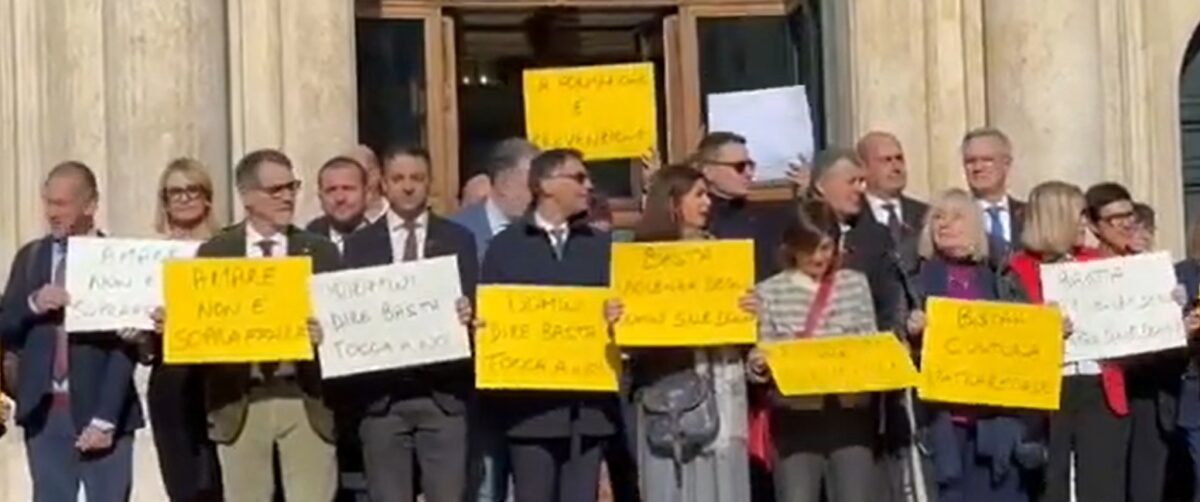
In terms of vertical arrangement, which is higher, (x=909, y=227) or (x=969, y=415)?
(x=909, y=227)

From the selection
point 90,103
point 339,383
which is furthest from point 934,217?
point 90,103

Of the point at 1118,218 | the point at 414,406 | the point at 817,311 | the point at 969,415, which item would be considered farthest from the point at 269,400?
the point at 1118,218

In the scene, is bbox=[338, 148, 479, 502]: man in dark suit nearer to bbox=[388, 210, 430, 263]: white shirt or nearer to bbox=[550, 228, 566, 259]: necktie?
bbox=[388, 210, 430, 263]: white shirt

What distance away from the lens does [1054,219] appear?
11.2 m

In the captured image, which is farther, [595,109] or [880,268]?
[595,109]

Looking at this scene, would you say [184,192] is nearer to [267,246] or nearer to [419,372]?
[267,246]

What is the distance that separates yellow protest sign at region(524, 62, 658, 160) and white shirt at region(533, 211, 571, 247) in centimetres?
151

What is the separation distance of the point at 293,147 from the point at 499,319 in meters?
3.21

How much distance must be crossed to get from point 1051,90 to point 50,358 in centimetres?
536

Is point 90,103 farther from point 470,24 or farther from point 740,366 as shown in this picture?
point 740,366

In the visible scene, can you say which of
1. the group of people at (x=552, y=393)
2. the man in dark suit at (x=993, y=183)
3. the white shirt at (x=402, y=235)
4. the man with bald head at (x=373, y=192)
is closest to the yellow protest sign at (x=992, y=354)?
the group of people at (x=552, y=393)

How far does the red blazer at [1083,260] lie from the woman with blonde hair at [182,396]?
10.7ft

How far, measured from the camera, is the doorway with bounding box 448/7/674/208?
1448cm

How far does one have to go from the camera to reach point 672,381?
415 inches
